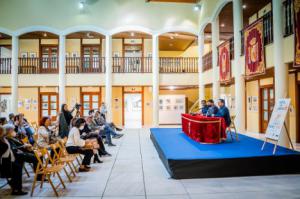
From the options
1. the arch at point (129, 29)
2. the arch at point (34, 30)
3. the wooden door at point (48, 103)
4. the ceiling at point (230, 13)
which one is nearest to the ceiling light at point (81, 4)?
the arch at point (34, 30)

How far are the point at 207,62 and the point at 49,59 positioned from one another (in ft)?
29.2

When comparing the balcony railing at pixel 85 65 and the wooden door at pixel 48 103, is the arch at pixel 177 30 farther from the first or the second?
the wooden door at pixel 48 103

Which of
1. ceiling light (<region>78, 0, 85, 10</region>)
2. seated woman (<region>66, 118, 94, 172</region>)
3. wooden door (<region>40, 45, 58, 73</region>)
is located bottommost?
seated woman (<region>66, 118, 94, 172</region>)

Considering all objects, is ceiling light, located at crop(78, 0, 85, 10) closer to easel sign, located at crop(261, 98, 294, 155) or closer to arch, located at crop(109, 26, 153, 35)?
arch, located at crop(109, 26, 153, 35)

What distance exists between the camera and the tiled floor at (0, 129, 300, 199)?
4121 millimetres

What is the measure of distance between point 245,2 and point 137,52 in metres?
7.62

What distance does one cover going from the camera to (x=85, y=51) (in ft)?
53.2

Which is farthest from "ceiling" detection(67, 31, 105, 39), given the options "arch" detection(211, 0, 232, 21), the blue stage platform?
the blue stage platform

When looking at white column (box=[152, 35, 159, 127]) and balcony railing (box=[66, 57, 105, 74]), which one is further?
balcony railing (box=[66, 57, 105, 74])

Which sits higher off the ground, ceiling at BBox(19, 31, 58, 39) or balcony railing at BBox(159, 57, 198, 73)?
ceiling at BBox(19, 31, 58, 39)

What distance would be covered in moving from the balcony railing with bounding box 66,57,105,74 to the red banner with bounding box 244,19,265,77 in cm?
852

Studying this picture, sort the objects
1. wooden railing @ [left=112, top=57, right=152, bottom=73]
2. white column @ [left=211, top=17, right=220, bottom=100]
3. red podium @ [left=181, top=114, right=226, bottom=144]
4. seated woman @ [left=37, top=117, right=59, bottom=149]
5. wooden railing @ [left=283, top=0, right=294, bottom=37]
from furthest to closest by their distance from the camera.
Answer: wooden railing @ [left=112, top=57, right=152, bottom=73] → white column @ [left=211, top=17, right=220, bottom=100] → red podium @ [left=181, top=114, right=226, bottom=144] → wooden railing @ [left=283, top=0, right=294, bottom=37] → seated woman @ [left=37, top=117, right=59, bottom=149]

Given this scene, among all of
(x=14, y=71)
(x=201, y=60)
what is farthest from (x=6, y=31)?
(x=201, y=60)

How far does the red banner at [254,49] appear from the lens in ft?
24.1
